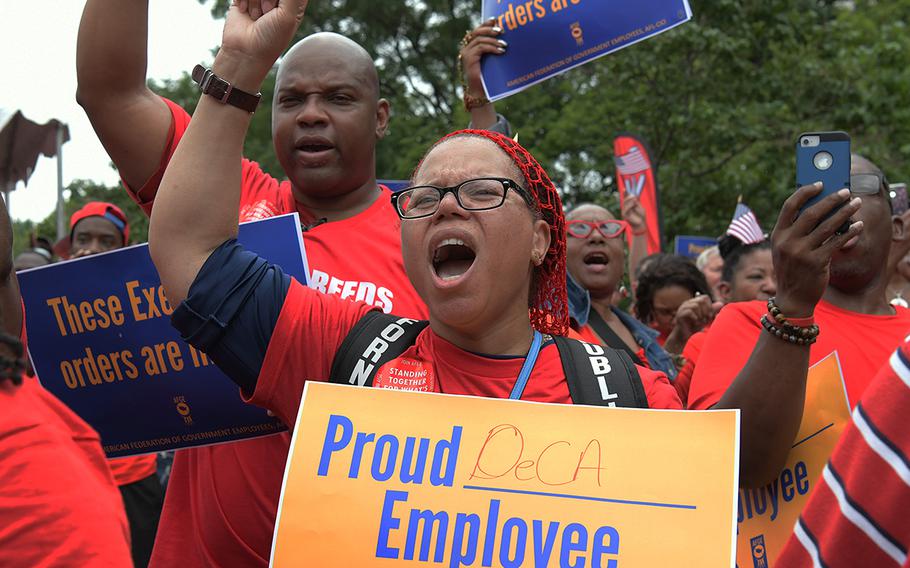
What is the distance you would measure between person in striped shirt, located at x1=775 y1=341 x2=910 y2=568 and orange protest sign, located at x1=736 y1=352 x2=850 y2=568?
1538mm

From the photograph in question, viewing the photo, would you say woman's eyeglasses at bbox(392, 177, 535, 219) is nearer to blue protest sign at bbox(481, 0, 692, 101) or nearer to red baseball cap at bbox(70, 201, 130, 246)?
blue protest sign at bbox(481, 0, 692, 101)

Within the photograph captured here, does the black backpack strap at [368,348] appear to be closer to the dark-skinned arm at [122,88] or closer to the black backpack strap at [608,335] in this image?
the dark-skinned arm at [122,88]

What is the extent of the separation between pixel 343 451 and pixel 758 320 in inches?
53.1

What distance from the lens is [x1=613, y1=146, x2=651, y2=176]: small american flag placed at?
945 cm

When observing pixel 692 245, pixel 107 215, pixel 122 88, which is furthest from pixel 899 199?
Result: pixel 692 245

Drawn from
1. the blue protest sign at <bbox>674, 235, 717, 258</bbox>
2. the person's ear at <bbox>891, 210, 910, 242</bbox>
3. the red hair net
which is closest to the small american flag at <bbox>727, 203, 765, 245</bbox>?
the person's ear at <bbox>891, 210, 910, 242</bbox>

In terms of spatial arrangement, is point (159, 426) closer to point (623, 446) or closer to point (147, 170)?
point (147, 170)

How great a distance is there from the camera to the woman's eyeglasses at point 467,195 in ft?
7.74

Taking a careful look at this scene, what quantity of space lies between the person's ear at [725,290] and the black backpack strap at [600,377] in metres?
3.38

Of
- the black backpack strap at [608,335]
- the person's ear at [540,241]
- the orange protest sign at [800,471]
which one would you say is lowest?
the black backpack strap at [608,335]

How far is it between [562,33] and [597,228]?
1.55 meters

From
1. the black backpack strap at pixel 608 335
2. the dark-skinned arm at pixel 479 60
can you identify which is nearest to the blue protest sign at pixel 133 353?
the dark-skinned arm at pixel 479 60

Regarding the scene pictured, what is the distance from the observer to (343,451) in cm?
211

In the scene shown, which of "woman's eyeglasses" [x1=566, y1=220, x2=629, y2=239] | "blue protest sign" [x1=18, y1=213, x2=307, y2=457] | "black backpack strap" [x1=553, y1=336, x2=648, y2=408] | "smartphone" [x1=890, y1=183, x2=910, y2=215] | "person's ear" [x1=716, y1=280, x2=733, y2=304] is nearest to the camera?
"black backpack strap" [x1=553, y1=336, x2=648, y2=408]
